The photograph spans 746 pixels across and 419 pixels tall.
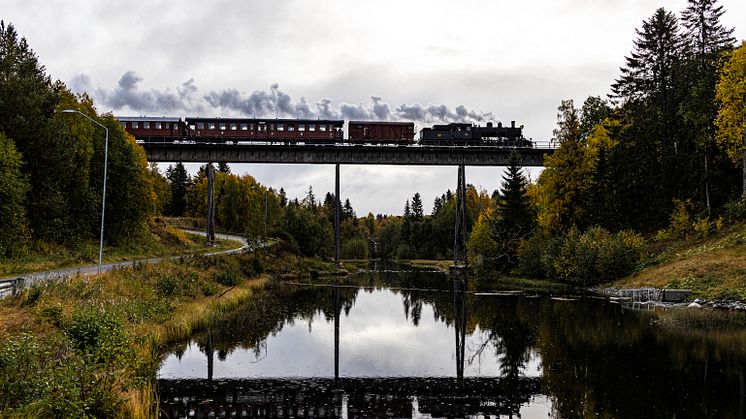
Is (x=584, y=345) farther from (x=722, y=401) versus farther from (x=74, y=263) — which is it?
(x=74, y=263)

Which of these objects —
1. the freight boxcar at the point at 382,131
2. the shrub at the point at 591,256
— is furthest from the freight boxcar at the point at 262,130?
the shrub at the point at 591,256

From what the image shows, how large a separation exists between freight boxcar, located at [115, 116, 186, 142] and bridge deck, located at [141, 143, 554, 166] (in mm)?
2466

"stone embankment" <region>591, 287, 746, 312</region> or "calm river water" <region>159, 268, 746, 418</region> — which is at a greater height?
"stone embankment" <region>591, 287, 746, 312</region>

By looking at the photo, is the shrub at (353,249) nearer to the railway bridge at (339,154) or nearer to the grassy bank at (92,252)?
the grassy bank at (92,252)

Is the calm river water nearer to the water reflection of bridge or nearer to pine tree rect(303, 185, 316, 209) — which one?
the water reflection of bridge

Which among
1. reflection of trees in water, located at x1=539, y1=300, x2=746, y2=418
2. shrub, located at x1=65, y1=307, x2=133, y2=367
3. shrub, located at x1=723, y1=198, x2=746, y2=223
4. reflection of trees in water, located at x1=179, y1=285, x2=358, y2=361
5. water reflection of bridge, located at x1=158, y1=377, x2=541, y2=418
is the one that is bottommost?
reflection of trees in water, located at x1=179, y1=285, x2=358, y2=361

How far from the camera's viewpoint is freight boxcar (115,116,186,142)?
2729 inches

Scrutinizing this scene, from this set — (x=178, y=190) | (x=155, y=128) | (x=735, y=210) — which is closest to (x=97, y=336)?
(x=735, y=210)

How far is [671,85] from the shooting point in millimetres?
59938

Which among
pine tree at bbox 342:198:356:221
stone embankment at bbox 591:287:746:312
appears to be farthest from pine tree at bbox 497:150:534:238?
pine tree at bbox 342:198:356:221

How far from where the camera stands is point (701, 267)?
40.5m

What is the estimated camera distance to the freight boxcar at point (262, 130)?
228 ft

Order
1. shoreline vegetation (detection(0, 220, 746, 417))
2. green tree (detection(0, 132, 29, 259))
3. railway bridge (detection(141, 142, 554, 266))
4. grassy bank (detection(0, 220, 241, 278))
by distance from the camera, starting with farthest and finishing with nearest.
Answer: railway bridge (detection(141, 142, 554, 266)) → green tree (detection(0, 132, 29, 259)) → grassy bank (detection(0, 220, 241, 278)) → shoreline vegetation (detection(0, 220, 746, 417))

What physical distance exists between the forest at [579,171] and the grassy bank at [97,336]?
44.1 ft
